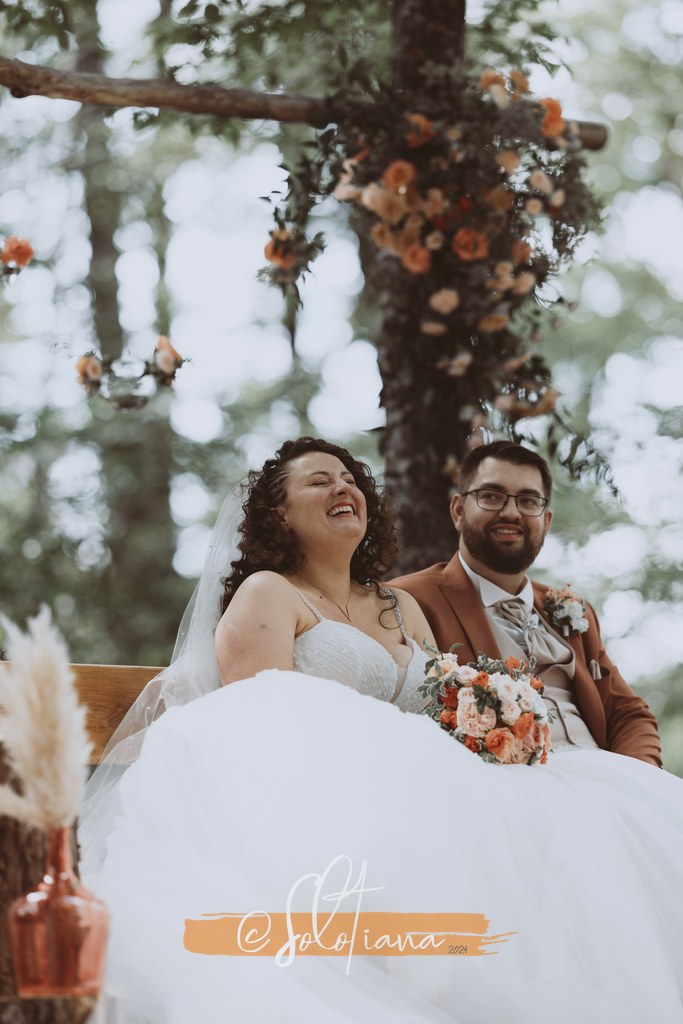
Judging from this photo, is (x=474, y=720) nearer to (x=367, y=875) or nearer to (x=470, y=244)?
(x=367, y=875)

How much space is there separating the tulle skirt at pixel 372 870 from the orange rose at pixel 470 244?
2582 millimetres

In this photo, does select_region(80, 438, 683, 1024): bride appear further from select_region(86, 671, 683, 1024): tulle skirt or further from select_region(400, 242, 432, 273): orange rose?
select_region(400, 242, 432, 273): orange rose

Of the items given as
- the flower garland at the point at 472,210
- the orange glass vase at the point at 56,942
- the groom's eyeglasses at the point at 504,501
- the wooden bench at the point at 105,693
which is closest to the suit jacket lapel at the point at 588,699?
the groom's eyeglasses at the point at 504,501

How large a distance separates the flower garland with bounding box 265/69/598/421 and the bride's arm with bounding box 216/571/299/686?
1.87 metres

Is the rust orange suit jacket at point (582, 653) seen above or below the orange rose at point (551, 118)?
below

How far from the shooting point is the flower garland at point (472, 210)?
4.91 metres

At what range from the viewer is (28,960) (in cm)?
169

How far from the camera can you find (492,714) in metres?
3.14

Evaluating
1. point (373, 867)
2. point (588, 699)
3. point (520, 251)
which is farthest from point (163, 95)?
point (373, 867)

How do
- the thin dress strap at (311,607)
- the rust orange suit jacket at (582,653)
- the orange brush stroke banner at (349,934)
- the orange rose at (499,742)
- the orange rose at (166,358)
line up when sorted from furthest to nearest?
1. the orange rose at (166,358)
2. the rust orange suit jacket at (582,653)
3. the thin dress strap at (311,607)
4. the orange rose at (499,742)
5. the orange brush stroke banner at (349,934)

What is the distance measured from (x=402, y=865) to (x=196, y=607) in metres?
1.47

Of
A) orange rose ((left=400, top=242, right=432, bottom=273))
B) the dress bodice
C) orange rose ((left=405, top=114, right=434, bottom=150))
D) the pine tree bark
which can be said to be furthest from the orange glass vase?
the pine tree bark

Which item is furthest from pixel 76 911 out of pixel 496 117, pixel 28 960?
pixel 496 117

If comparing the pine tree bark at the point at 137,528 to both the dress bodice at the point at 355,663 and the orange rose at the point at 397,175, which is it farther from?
the dress bodice at the point at 355,663
